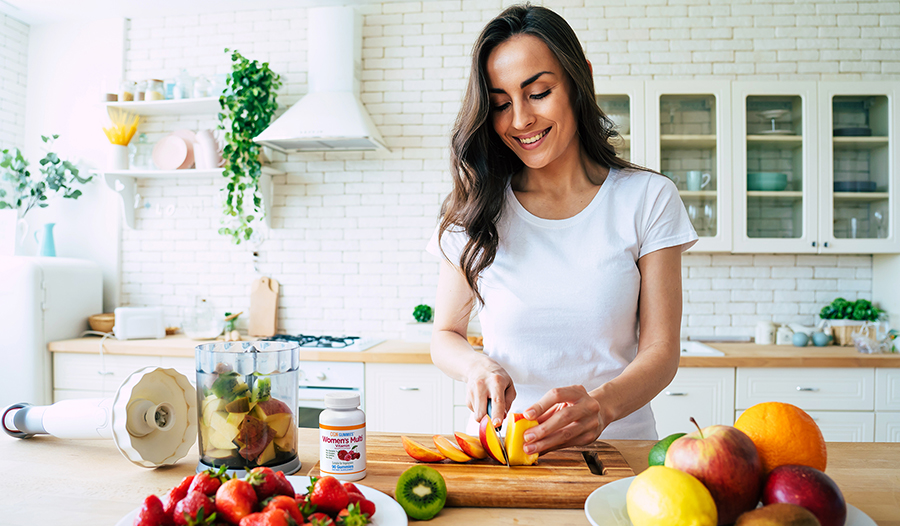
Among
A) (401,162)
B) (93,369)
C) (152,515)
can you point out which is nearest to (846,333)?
(401,162)

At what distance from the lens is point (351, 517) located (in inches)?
27.4

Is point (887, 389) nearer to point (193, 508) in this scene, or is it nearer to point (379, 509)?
point (379, 509)

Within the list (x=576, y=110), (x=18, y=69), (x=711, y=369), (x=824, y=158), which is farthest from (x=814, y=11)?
(x=18, y=69)

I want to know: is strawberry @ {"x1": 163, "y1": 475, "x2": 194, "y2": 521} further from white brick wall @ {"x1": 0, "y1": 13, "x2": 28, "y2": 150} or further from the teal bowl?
white brick wall @ {"x1": 0, "y1": 13, "x2": 28, "y2": 150}

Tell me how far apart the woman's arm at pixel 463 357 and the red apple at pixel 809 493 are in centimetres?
48

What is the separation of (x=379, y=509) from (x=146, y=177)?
3491mm

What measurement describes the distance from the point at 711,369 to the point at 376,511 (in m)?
2.33

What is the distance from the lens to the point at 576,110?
1.35m

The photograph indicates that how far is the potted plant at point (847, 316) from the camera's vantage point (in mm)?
3029

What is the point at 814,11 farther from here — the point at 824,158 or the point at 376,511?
the point at 376,511

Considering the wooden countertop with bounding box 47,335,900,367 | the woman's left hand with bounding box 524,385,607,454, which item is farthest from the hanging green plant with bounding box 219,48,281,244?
the woman's left hand with bounding box 524,385,607,454

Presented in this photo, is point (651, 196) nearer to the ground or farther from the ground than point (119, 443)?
farther from the ground

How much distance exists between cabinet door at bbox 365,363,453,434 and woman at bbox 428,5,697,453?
4.68 feet

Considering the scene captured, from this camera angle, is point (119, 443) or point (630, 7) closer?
point (119, 443)
